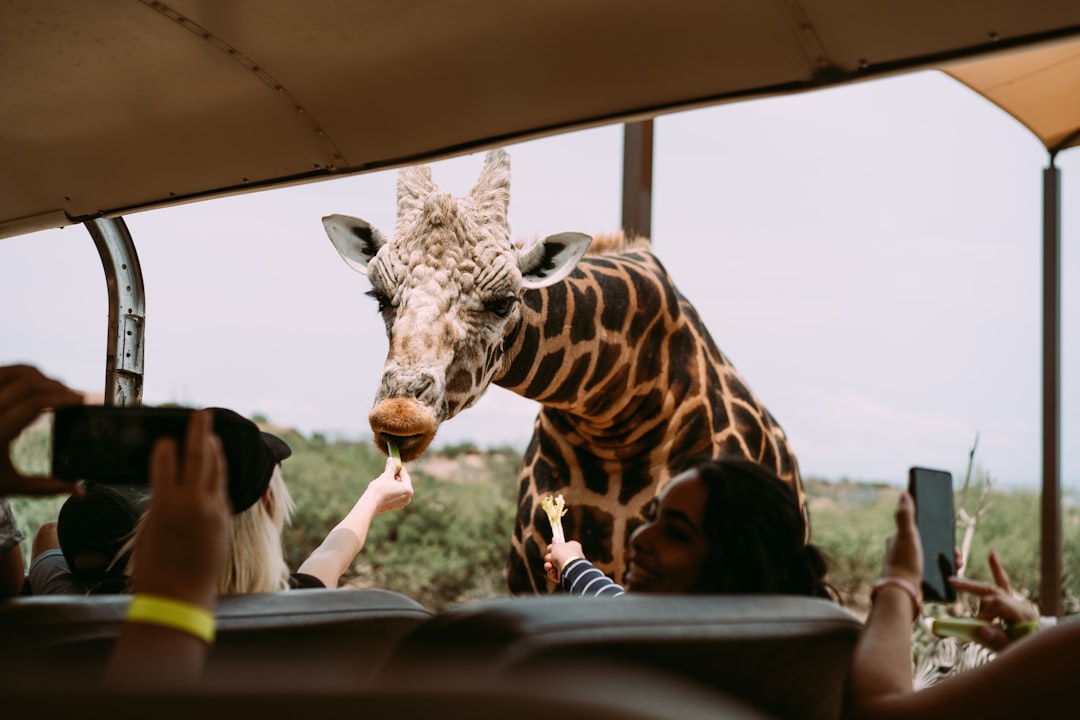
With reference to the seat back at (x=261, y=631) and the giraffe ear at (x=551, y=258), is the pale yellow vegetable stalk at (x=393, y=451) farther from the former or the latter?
the seat back at (x=261, y=631)

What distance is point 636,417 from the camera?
400 centimetres

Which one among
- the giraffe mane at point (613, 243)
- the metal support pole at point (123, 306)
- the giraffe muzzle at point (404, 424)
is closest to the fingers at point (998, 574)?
the giraffe muzzle at point (404, 424)

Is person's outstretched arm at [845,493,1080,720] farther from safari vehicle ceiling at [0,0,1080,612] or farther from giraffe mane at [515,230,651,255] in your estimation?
giraffe mane at [515,230,651,255]

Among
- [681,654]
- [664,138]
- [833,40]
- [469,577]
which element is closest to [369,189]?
[664,138]

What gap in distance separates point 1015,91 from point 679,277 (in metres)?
7.57

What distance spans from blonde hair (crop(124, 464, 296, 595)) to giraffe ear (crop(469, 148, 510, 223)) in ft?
7.55

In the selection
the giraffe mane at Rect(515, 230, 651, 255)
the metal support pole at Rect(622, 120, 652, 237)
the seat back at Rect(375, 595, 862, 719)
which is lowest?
the seat back at Rect(375, 595, 862, 719)

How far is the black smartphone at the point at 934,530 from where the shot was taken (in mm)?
1562

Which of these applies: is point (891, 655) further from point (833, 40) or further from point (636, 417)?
point (636, 417)

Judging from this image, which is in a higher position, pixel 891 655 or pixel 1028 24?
pixel 1028 24

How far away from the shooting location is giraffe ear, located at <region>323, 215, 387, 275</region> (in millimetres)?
3768

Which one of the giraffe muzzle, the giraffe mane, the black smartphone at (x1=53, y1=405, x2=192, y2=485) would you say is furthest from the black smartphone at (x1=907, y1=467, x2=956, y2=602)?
the giraffe mane

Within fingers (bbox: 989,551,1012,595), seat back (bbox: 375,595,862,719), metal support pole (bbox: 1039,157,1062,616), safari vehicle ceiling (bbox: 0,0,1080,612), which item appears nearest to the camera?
seat back (bbox: 375,595,862,719)

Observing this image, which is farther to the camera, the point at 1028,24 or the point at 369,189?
the point at 369,189
